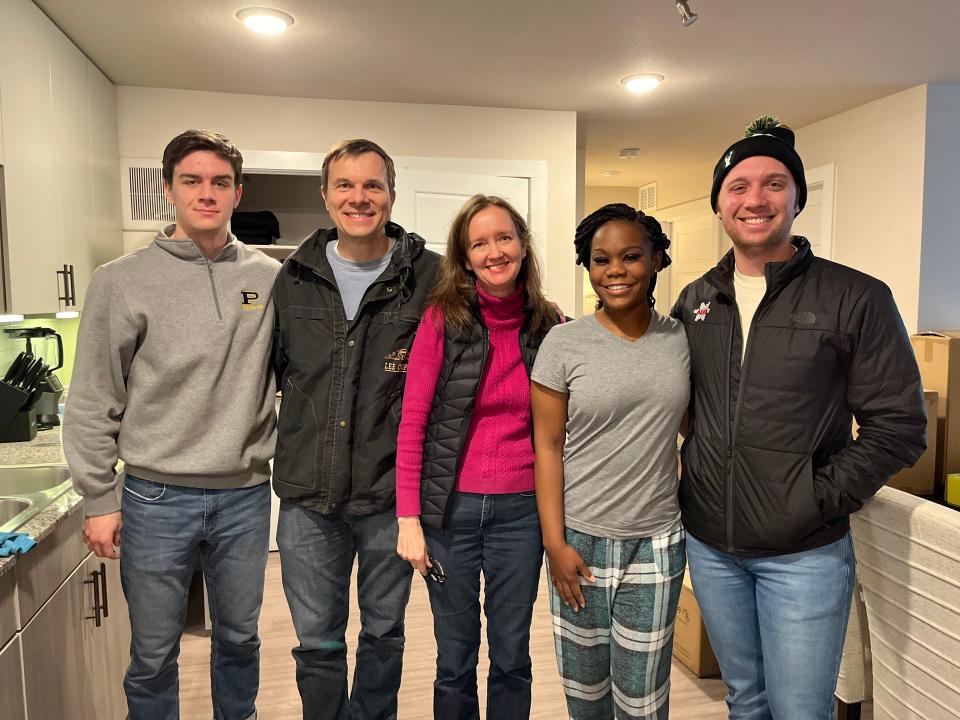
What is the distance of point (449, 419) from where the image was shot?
59.5 inches

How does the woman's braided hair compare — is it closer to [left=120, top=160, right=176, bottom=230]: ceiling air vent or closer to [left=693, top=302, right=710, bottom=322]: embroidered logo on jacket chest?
[left=693, top=302, right=710, bottom=322]: embroidered logo on jacket chest

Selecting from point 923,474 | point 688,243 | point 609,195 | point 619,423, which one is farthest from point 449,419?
point 609,195

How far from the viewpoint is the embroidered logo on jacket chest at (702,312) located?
1483 mm

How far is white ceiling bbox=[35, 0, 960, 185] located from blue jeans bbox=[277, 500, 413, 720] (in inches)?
76.4

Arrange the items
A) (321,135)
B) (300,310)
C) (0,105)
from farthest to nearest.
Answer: (321,135)
(0,105)
(300,310)

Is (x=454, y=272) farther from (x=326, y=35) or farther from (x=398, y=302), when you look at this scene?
(x=326, y=35)

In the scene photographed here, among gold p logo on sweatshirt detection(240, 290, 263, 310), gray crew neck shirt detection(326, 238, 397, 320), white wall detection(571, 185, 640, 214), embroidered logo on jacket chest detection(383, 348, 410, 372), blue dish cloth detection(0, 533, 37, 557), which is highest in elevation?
white wall detection(571, 185, 640, 214)

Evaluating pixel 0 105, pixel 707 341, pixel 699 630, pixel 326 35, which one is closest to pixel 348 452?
pixel 707 341

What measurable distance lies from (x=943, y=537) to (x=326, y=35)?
2736mm

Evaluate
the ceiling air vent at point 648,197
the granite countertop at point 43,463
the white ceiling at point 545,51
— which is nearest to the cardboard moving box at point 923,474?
the white ceiling at point 545,51

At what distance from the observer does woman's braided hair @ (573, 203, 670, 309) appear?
146 cm

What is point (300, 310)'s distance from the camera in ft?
5.13

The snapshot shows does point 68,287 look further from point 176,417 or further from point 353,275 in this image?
point 353,275

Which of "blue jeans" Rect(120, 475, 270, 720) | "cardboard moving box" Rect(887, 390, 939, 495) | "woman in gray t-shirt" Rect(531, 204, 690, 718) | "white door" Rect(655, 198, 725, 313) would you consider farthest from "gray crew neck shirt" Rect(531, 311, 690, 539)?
"white door" Rect(655, 198, 725, 313)
